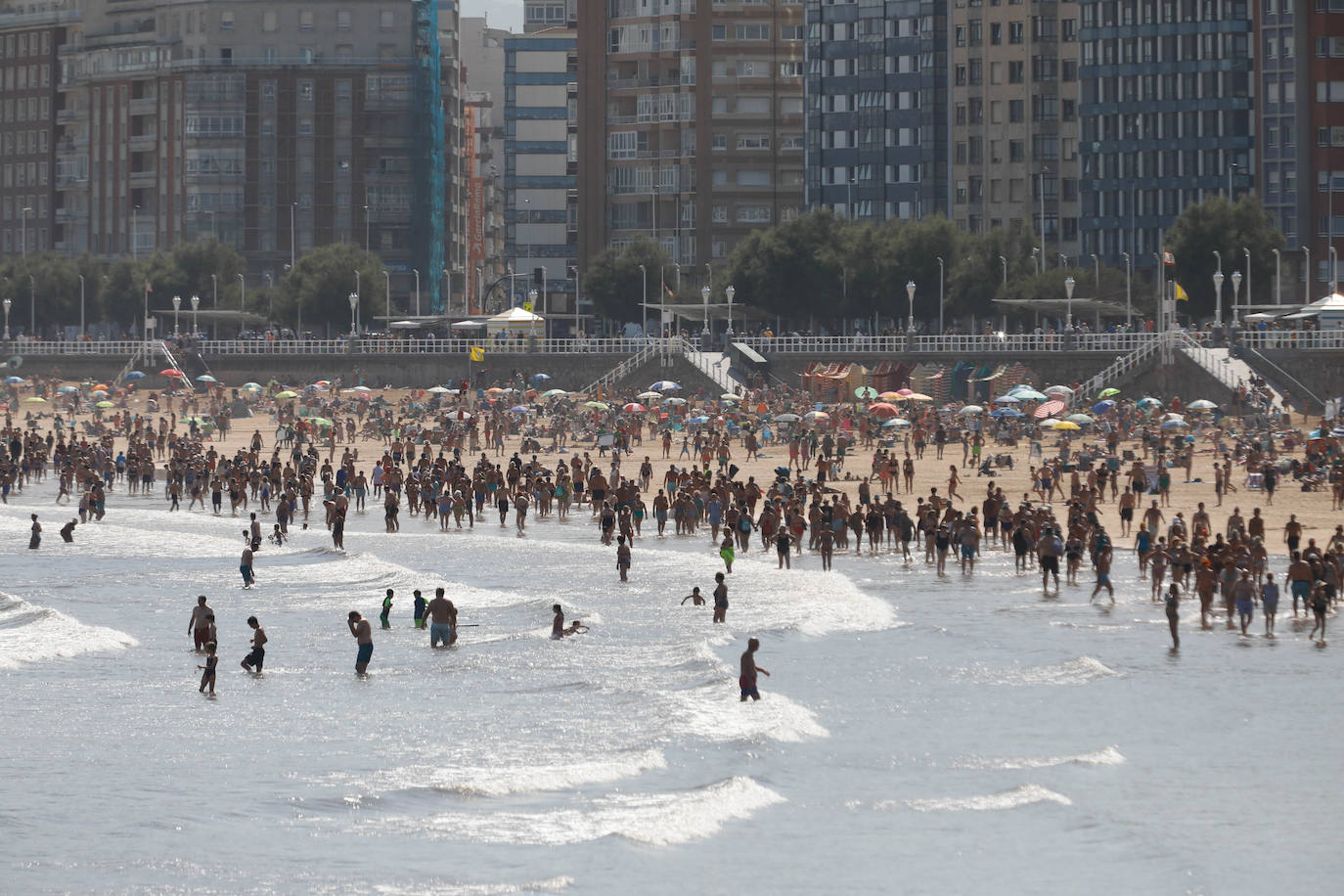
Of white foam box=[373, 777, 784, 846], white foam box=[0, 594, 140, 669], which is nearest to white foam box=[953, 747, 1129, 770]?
white foam box=[373, 777, 784, 846]

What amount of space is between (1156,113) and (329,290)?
144 ft

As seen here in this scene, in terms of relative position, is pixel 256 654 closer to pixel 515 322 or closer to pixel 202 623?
pixel 202 623

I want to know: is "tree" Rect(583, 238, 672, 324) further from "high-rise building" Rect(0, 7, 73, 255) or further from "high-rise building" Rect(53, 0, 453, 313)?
"high-rise building" Rect(0, 7, 73, 255)

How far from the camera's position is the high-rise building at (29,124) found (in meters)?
150

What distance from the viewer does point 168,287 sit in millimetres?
126062

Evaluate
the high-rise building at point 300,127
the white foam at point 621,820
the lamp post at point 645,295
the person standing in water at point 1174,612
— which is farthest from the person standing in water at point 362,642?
the high-rise building at point 300,127

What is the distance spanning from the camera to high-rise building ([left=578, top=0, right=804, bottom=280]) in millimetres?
126750

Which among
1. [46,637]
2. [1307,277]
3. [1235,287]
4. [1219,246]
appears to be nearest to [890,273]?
[1219,246]

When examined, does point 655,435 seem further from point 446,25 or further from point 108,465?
point 446,25

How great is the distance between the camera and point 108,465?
2621 inches

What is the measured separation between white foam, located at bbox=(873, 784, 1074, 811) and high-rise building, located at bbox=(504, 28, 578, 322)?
118784 mm

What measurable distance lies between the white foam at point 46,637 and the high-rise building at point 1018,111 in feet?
308

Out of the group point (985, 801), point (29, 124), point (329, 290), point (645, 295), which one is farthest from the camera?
point (29, 124)

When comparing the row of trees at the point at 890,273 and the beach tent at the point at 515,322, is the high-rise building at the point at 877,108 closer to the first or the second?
the row of trees at the point at 890,273
